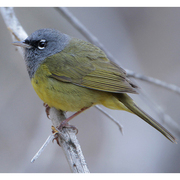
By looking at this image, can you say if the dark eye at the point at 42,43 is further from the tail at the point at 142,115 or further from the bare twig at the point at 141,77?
the tail at the point at 142,115

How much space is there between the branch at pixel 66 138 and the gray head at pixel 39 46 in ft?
1.14

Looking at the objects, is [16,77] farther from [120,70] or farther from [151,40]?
[151,40]

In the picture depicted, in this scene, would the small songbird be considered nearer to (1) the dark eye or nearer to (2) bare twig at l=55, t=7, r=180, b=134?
(1) the dark eye

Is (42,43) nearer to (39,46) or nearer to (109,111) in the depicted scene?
(39,46)

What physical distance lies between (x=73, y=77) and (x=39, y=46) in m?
0.83

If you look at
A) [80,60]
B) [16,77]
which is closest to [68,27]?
[16,77]

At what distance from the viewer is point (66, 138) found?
135 inches

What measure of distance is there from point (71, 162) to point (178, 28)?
6210mm

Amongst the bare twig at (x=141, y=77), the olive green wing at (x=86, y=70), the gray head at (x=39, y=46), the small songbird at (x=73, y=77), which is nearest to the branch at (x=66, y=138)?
the small songbird at (x=73, y=77)

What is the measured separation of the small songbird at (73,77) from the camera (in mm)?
3842

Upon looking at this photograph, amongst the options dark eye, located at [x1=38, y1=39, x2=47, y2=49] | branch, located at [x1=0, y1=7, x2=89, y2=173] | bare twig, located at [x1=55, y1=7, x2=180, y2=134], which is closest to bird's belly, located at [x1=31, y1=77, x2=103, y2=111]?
branch, located at [x1=0, y1=7, x2=89, y2=173]

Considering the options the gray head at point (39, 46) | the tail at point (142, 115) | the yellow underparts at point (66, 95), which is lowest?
the tail at point (142, 115)

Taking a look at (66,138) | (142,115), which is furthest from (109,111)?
(66,138)

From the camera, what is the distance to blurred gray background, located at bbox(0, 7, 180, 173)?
5.28 m
